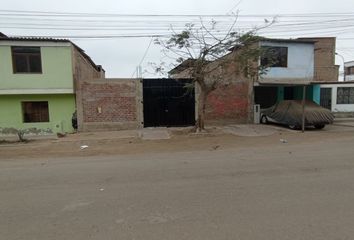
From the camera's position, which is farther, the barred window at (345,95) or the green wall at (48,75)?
the barred window at (345,95)

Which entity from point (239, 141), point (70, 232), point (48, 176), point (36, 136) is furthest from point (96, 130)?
point (70, 232)

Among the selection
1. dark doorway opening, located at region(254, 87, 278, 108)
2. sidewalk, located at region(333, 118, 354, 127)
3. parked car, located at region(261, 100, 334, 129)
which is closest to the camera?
parked car, located at region(261, 100, 334, 129)

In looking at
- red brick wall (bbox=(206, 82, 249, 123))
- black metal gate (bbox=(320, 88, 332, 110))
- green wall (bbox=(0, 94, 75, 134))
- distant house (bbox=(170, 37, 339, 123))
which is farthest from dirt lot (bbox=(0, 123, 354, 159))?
black metal gate (bbox=(320, 88, 332, 110))

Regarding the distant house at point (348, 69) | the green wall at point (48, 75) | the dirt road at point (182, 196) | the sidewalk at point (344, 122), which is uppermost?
the distant house at point (348, 69)

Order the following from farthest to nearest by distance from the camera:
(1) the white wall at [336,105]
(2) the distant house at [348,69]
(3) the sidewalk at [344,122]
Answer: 1. (2) the distant house at [348,69]
2. (1) the white wall at [336,105]
3. (3) the sidewalk at [344,122]

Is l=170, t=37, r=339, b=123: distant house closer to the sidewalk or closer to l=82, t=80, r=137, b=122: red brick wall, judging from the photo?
the sidewalk

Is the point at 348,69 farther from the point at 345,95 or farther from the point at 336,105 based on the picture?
the point at 336,105

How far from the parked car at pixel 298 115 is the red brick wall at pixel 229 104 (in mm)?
1770

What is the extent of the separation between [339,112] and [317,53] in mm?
10346

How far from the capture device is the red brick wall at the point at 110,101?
17.1 m

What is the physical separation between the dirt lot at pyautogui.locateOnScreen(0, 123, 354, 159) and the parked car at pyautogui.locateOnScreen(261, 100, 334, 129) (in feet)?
4.98

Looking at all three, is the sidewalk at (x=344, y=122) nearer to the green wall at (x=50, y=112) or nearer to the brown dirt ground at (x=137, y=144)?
the brown dirt ground at (x=137, y=144)

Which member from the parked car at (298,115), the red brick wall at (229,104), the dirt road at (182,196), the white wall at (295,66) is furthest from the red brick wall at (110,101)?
the white wall at (295,66)

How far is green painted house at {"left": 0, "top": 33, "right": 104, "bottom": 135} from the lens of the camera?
17.0 meters
